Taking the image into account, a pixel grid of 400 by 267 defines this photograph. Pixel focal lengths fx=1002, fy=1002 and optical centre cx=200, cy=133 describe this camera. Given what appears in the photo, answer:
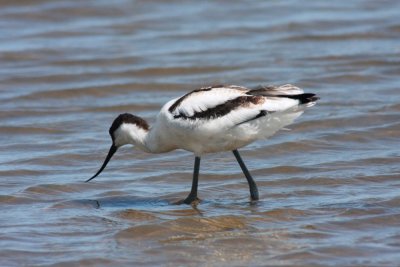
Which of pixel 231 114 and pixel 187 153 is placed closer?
pixel 231 114

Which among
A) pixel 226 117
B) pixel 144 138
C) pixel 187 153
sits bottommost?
pixel 187 153

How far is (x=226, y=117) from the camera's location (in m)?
8.58

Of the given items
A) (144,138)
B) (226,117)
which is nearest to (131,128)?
(144,138)

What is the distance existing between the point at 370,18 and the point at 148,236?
10043 millimetres

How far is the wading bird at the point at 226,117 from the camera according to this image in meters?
8.45

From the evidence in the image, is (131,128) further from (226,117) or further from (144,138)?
(226,117)

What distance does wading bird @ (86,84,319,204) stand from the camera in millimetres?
8453

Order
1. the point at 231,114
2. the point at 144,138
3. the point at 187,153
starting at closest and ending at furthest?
1. the point at 231,114
2. the point at 144,138
3. the point at 187,153

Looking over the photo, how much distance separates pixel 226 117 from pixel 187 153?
94.4 inches

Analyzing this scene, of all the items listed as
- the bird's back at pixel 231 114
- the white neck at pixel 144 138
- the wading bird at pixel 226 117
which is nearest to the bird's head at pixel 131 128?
the white neck at pixel 144 138

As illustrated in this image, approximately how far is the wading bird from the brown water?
588mm

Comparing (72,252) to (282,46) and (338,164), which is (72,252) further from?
(282,46)

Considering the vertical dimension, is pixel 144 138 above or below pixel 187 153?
above

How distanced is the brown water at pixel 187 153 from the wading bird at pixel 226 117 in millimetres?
588
